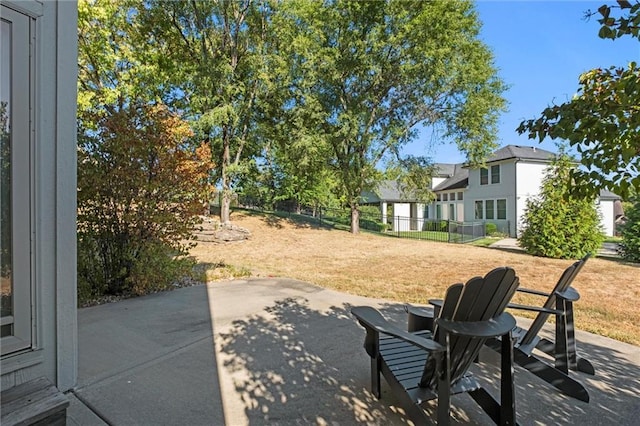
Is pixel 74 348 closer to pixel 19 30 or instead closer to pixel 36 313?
pixel 36 313

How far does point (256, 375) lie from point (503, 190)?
74.2 ft

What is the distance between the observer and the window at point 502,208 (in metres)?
21.8

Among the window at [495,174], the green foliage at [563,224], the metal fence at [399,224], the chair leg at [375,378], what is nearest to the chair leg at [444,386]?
the chair leg at [375,378]

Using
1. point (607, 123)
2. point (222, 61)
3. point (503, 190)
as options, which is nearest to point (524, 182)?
point (503, 190)

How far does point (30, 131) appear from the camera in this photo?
7.59 feet

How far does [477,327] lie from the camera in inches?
78.6

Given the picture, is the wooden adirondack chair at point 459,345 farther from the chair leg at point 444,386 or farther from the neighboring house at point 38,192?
the neighboring house at point 38,192

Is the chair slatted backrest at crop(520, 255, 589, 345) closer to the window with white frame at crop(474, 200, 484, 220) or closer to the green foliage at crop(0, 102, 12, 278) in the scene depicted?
the green foliage at crop(0, 102, 12, 278)

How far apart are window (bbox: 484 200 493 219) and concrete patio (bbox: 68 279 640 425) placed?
20520 millimetres

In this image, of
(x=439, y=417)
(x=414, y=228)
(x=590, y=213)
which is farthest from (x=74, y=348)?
(x=414, y=228)

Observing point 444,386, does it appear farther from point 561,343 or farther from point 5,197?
point 5,197

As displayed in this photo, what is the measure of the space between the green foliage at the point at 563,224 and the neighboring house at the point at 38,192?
1217 cm

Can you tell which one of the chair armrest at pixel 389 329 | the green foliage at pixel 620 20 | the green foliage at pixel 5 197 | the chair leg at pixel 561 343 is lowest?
the chair leg at pixel 561 343

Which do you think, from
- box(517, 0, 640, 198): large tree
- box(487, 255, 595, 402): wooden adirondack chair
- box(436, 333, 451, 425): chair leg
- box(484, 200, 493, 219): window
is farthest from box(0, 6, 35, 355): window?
box(484, 200, 493, 219): window
